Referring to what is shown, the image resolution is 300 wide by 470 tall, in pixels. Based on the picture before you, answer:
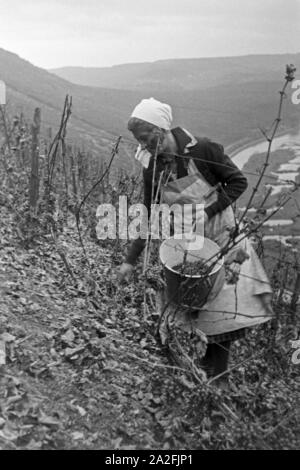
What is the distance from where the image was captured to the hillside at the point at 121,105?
27.5 metres

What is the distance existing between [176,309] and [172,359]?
21.3 inches

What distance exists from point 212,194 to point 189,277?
614mm

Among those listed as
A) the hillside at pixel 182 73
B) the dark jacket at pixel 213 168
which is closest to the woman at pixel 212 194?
the dark jacket at pixel 213 168

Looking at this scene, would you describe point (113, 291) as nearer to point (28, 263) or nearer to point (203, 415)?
point (28, 263)

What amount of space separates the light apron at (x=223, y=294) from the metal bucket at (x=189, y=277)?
0.07 m

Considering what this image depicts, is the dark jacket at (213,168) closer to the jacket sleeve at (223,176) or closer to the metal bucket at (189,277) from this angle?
the jacket sleeve at (223,176)

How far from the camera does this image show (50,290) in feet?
13.5

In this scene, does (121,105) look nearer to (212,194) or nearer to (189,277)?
(212,194)

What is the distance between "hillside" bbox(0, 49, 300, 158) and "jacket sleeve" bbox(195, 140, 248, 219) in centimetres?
1628

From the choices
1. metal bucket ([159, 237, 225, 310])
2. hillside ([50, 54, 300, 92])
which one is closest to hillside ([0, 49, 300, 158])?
hillside ([50, 54, 300, 92])

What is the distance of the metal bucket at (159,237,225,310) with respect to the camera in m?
2.64

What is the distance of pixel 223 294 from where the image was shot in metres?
2.81

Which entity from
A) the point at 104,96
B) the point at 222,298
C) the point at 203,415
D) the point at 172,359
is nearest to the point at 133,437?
the point at 203,415
